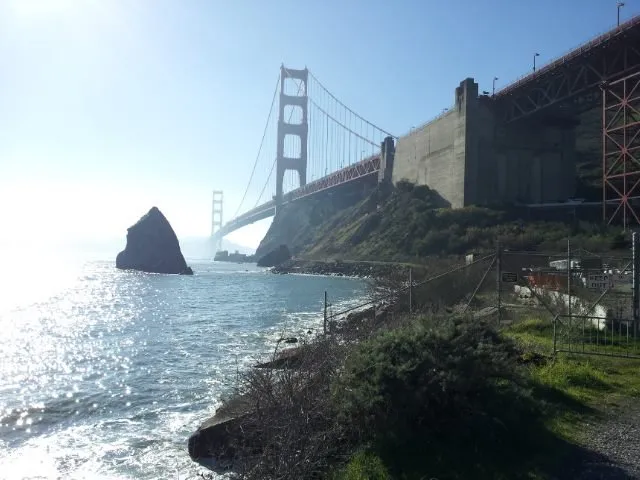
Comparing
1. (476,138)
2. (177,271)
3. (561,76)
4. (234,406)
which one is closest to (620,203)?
(561,76)

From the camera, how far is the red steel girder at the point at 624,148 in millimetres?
35844

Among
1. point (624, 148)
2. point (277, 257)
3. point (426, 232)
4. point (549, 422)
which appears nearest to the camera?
point (549, 422)

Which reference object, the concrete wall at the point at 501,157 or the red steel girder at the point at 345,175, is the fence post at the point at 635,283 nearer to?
the concrete wall at the point at 501,157

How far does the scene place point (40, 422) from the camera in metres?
10.2

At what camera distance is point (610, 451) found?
515 cm

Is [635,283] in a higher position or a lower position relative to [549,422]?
higher

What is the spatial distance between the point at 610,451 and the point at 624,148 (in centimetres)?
3558

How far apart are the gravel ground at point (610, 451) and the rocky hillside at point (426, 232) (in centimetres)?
2633

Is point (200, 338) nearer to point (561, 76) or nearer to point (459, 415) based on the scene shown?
point (459, 415)

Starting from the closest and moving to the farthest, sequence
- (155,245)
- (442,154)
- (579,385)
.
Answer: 1. (579,385)
2. (442,154)
3. (155,245)

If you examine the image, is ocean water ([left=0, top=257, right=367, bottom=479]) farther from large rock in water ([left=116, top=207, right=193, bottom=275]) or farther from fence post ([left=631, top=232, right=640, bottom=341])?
large rock in water ([left=116, top=207, right=193, bottom=275])

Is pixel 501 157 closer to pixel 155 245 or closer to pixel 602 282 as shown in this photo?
pixel 602 282

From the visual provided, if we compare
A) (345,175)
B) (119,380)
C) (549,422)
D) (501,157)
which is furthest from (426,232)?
(549,422)

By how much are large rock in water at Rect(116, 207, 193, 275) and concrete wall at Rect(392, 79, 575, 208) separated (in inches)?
1727
